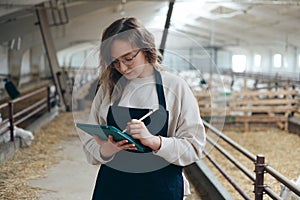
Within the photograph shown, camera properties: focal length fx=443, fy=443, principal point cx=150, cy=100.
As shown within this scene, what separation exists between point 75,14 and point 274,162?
22.1 ft

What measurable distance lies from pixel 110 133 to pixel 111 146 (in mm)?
79

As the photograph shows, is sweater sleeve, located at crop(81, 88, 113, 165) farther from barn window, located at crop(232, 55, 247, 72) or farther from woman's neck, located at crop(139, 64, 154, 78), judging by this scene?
barn window, located at crop(232, 55, 247, 72)

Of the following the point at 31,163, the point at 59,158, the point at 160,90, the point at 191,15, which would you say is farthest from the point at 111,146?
the point at 191,15

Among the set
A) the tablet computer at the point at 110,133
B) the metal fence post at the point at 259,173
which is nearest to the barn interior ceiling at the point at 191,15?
the metal fence post at the point at 259,173

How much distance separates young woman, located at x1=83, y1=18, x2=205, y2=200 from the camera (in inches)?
42.9

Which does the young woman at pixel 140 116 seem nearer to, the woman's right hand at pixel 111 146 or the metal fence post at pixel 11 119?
the woman's right hand at pixel 111 146

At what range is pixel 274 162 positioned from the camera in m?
5.01

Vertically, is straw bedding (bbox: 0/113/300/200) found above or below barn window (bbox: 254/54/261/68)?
above

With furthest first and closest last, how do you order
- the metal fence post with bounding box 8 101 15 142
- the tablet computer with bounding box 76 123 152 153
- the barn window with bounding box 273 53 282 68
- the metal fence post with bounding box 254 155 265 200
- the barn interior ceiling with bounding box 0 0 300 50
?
the barn window with bounding box 273 53 282 68 → the barn interior ceiling with bounding box 0 0 300 50 → the metal fence post with bounding box 8 101 15 142 → the metal fence post with bounding box 254 155 265 200 → the tablet computer with bounding box 76 123 152 153

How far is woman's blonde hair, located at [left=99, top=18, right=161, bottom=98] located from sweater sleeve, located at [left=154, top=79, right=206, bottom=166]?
0.40 ft

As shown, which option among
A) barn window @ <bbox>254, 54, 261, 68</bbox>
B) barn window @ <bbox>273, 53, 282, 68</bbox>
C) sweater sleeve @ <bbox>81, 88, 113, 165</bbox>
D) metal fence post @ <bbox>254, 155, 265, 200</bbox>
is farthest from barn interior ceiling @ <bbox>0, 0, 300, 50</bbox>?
sweater sleeve @ <bbox>81, 88, 113, 165</bbox>

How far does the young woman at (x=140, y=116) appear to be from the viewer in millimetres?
1089

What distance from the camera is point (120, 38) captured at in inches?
42.9

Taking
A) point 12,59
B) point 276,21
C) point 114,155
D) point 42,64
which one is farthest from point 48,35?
point 42,64
